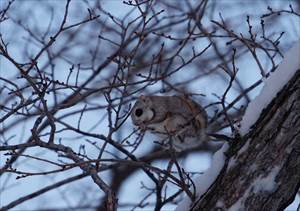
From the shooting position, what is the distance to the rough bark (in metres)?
2.24

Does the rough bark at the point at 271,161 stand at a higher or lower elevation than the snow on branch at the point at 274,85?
lower

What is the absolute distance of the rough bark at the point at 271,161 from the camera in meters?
2.24

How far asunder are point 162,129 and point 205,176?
1196 millimetres

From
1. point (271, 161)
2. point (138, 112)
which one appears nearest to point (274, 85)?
point (271, 161)

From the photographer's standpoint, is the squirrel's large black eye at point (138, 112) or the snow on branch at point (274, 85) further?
the squirrel's large black eye at point (138, 112)

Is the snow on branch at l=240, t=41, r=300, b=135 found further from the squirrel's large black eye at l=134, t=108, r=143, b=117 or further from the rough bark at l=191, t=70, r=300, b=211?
the squirrel's large black eye at l=134, t=108, r=143, b=117

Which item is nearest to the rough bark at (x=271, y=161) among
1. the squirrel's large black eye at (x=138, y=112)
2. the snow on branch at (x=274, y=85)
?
the snow on branch at (x=274, y=85)

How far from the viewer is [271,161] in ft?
7.41

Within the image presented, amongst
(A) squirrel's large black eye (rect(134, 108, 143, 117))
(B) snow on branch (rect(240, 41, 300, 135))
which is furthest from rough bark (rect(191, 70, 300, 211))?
(A) squirrel's large black eye (rect(134, 108, 143, 117))

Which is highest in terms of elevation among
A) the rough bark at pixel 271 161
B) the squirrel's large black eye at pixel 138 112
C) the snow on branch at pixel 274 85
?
the squirrel's large black eye at pixel 138 112

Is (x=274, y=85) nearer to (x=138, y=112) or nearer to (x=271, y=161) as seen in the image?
(x=271, y=161)

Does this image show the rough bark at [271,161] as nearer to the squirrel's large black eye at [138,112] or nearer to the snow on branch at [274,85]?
the snow on branch at [274,85]

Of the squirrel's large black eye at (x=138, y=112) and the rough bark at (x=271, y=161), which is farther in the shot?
the squirrel's large black eye at (x=138, y=112)

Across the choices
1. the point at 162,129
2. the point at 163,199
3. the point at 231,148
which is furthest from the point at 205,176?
the point at 162,129
